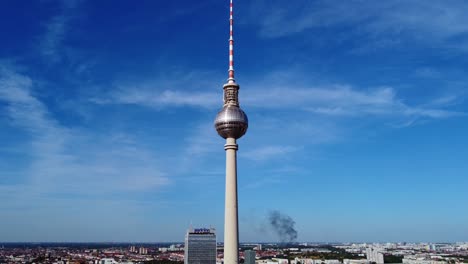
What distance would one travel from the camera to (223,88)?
4875 cm

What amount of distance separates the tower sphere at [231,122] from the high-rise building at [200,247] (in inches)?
2767

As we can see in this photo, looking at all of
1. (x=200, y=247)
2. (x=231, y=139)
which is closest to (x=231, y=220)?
(x=231, y=139)

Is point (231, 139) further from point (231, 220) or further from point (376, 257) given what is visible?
point (376, 257)

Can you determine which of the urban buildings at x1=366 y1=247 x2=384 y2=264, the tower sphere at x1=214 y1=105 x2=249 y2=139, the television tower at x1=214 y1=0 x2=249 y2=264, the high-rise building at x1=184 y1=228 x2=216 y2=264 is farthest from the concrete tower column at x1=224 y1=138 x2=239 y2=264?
the urban buildings at x1=366 y1=247 x2=384 y2=264

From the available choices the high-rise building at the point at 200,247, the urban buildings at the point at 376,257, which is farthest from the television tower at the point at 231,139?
the urban buildings at the point at 376,257

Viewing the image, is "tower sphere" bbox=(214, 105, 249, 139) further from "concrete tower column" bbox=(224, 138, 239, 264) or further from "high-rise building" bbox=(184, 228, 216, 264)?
"high-rise building" bbox=(184, 228, 216, 264)

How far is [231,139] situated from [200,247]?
71.2 metres

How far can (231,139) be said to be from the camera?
4712cm

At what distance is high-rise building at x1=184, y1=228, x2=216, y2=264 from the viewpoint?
11188 centimetres

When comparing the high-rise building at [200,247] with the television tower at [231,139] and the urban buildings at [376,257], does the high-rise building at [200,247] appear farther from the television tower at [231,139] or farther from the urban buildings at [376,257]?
the television tower at [231,139]

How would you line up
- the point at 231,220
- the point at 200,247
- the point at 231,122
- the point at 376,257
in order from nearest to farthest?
the point at 231,220
the point at 231,122
the point at 200,247
the point at 376,257

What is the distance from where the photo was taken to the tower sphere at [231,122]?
46.8m

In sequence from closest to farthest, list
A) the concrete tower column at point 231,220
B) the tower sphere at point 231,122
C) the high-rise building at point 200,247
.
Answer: the concrete tower column at point 231,220
the tower sphere at point 231,122
the high-rise building at point 200,247

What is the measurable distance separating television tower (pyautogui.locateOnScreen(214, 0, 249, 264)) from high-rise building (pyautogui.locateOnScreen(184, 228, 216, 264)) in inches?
2748
